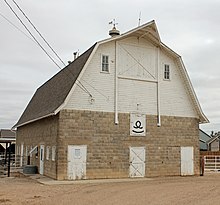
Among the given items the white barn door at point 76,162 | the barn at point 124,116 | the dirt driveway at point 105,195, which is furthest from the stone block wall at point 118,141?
the dirt driveway at point 105,195

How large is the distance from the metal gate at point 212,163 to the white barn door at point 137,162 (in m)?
10.6

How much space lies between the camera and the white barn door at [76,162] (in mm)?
17562

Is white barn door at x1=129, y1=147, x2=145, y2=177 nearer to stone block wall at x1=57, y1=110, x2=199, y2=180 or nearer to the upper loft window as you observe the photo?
stone block wall at x1=57, y1=110, x2=199, y2=180

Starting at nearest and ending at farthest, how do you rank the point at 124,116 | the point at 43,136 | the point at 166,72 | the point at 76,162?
the point at 76,162 → the point at 124,116 → the point at 43,136 → the point at 166,72

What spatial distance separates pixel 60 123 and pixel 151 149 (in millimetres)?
5615

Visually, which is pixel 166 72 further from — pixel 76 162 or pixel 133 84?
pixel 76 162

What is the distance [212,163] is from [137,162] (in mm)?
11873

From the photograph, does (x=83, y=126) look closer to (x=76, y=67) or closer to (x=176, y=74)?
(x=76, y=67)

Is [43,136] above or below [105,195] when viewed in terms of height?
above

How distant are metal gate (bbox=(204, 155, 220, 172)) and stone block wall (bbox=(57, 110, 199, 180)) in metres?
7.52

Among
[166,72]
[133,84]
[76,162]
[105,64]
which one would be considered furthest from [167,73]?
[76,162]

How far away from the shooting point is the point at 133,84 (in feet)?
65.0

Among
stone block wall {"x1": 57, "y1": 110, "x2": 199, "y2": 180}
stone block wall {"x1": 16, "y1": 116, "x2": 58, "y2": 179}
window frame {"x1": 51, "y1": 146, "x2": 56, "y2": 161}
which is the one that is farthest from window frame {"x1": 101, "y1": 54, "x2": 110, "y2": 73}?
window frame {"x1": 51, "y1": 146, "x2": 56, "y2": 161}

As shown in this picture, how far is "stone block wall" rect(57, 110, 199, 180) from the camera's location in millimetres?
17719
